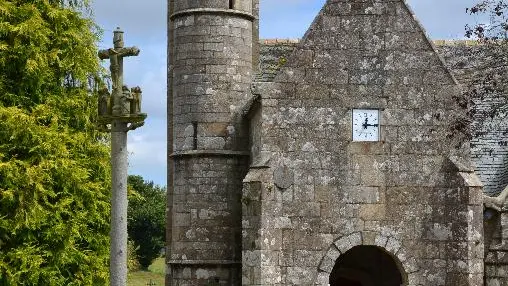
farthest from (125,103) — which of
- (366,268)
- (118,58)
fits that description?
(366,268)

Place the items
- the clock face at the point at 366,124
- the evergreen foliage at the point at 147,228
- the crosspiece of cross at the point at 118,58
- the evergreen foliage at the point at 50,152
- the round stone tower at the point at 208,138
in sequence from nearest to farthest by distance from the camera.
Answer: the crosspiece of cross at the point at 118,58 < the clock face at the point at 366,124 < the round stone tower at the point at 208,138 < the evergreen foliage at the point at 50,152 < the evergreen foliage at the point at 147,228

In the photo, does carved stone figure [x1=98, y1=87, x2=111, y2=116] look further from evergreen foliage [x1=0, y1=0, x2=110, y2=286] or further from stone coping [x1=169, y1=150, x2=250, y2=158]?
evergreen foliage [x1=0, y1=0, x2=110, y2=286]

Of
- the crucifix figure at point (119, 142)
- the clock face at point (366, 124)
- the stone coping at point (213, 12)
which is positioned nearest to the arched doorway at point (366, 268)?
the clock face at point (366, 124)

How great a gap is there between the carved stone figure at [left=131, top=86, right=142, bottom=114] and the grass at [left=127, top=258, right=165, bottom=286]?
38581mm

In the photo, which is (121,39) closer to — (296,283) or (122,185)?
(122,185)

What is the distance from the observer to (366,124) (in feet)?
50.7

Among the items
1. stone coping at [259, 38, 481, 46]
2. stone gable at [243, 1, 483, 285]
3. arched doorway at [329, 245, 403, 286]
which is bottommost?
arched doorway at [329, 245, 403, 286]

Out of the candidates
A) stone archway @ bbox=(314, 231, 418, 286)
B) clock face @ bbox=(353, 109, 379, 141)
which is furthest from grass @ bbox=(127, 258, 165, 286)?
clock face @ bbox=(353, 109, 379, 141)

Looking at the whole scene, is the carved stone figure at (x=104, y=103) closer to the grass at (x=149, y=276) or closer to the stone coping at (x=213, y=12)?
the stone coping at (x=213, y=12)

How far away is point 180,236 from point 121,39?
22.2 ft

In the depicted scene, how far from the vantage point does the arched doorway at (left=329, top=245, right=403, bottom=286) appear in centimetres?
1869

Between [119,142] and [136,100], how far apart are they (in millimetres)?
505

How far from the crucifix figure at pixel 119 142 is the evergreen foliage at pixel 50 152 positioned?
9.24 meters

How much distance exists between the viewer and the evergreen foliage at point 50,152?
19453mm
